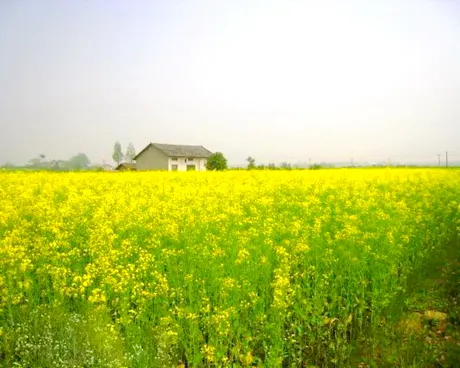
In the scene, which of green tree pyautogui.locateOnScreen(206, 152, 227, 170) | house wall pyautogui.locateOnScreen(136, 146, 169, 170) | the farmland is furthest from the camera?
house wall pyautogui.locateOnScreen(136, 146, 169, 170)

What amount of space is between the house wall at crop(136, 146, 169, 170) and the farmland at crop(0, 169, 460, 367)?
42.4 m

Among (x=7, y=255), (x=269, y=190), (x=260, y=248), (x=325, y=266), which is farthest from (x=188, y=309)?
(x=269, y=190)

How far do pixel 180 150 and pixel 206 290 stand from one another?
50.3m

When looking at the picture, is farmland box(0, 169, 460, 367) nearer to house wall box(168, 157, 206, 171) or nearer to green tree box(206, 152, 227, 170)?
green tree box(206, 152, 227, 170)

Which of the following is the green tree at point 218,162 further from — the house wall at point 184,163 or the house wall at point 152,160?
the house wall at point 152,160

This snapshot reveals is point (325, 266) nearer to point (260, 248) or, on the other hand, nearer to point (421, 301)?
point (260, 248)

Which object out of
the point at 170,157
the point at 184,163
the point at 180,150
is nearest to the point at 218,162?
the point at 170,157

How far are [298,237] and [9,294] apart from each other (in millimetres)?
4931

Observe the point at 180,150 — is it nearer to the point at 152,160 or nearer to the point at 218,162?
the point at 152,160

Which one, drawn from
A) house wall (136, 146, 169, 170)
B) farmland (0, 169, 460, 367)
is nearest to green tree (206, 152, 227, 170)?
house wall (136, 146, 169, 170)

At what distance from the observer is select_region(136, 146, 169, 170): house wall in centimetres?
5096

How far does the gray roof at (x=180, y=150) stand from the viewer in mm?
51609

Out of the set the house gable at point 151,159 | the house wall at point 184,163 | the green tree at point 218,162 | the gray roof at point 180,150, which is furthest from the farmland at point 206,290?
the gray roof at point 180,150

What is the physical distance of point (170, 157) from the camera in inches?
1998
